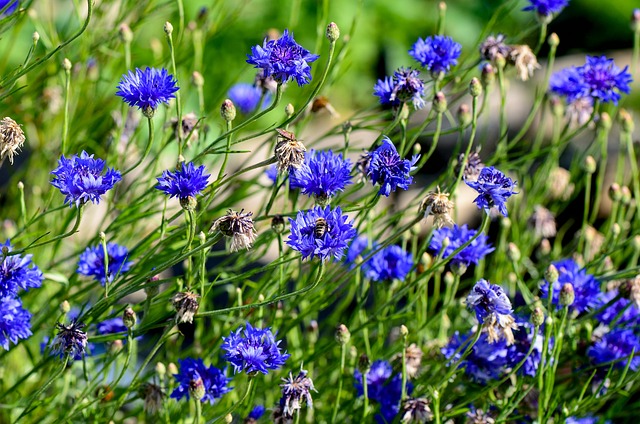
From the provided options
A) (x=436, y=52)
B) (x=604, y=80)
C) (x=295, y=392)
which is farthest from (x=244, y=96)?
(x=295, y=392)

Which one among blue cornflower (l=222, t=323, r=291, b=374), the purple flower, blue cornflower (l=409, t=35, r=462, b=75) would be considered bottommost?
blue cornflower (l=222, t=323, r=291, b=374)

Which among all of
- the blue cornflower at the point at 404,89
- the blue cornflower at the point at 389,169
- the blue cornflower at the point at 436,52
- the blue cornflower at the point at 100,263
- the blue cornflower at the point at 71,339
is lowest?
the blue cornflower at the point at 71,339

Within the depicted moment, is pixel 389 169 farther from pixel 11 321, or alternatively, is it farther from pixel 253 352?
pixel 11 321

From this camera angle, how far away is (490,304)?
2.73ft

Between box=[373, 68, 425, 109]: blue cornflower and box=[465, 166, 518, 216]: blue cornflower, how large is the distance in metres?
0.16

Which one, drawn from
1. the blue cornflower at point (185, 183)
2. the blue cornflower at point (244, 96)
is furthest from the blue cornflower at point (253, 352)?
the blue cornflower at point (244, 96)

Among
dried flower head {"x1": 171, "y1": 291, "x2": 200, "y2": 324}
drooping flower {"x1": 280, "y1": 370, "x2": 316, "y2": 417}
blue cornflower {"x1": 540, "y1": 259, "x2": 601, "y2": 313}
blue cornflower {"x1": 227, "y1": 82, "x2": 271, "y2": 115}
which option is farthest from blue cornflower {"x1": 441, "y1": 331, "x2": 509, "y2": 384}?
blue cornflower {"x1": 227, "y1": 82, "x2": 271, "y2": 115}

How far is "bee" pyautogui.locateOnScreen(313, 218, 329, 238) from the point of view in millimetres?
753

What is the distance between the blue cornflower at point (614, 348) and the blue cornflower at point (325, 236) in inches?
17.0

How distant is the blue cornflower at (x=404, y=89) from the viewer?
0.93 meters

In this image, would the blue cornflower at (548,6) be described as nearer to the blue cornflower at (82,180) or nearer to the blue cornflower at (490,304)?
the blue cornflower at (490,304)

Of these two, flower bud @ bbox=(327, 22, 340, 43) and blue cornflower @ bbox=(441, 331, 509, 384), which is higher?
flower bud @ bbox=(327, 22, 340, 43)

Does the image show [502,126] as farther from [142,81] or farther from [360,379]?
[142,81]

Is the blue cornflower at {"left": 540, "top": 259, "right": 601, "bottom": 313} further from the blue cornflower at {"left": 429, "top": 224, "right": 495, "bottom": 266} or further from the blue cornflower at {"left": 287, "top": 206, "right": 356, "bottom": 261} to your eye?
the blue cornflower at {"left": 287, "top": 206, "right": 356, "bottom": 261}
